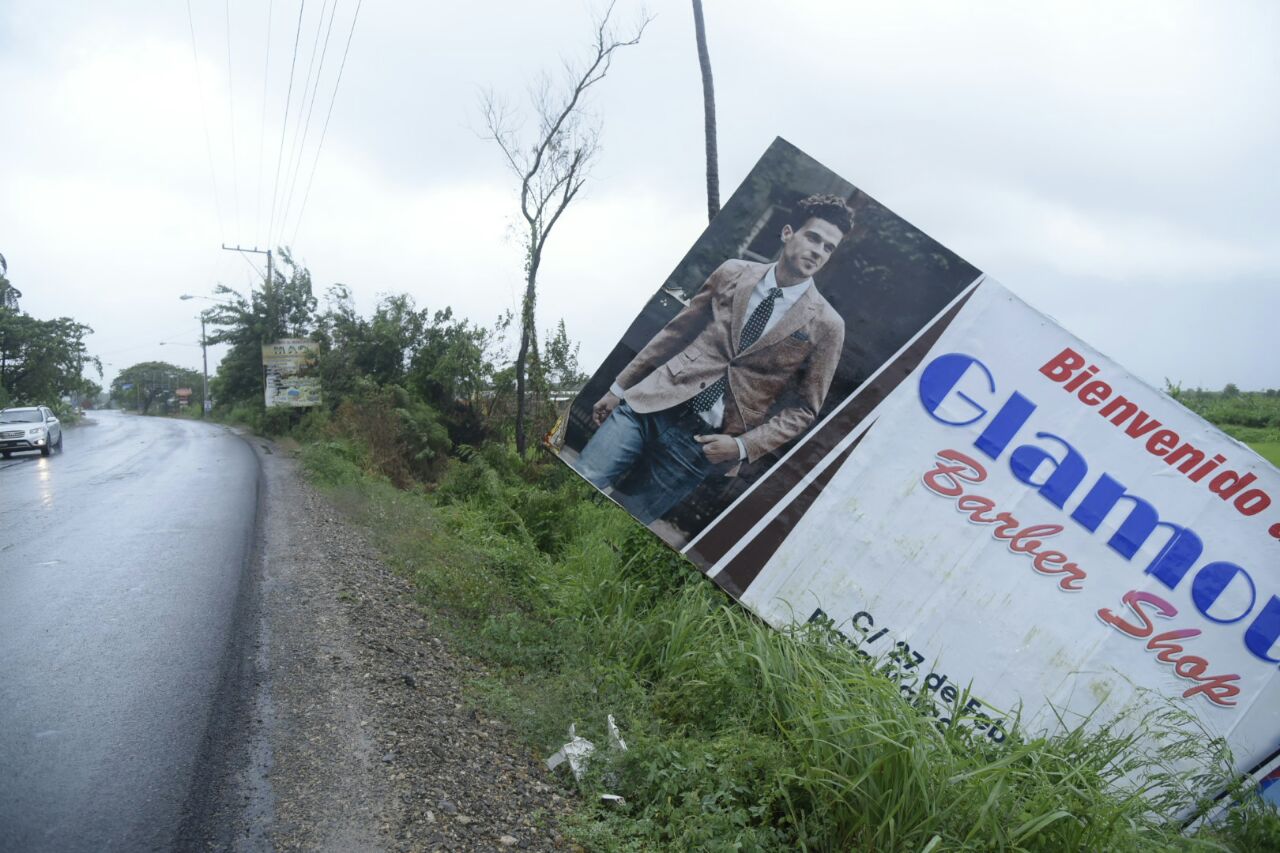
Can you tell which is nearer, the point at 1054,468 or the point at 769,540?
the point at 1054,468

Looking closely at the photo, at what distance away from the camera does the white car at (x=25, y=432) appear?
82.9 feet

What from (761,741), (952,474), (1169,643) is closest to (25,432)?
(952,474)

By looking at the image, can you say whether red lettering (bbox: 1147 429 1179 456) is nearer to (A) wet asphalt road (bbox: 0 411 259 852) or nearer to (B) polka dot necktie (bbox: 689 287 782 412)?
(B) polka dot necktie (bbox: 689 287 782 412)

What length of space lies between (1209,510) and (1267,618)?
35.9 inches

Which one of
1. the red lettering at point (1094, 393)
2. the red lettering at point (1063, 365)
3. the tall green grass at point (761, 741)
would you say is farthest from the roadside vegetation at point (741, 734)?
the red lettering at point (1063, 365)

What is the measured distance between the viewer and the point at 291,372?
3669 cm

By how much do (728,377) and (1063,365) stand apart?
2882 mm

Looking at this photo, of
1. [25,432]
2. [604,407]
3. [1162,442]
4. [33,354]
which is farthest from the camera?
[33,354]

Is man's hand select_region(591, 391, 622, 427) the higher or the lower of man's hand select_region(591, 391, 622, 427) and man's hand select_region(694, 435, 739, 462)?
the lower

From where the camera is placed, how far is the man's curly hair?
26.8 ft

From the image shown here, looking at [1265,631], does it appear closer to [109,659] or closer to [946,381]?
[946,381]

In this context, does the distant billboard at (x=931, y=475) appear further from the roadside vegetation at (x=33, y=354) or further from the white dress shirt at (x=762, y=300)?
the roadside vegetation at (x=33, y=354)

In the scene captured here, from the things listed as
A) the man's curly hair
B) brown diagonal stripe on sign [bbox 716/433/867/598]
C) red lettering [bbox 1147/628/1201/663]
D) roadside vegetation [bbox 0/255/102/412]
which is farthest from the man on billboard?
roadside vegetation [bbox 0/255/102/412]

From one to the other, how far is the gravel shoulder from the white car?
22283 millimetres
